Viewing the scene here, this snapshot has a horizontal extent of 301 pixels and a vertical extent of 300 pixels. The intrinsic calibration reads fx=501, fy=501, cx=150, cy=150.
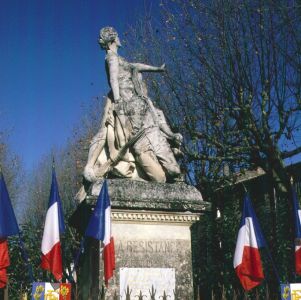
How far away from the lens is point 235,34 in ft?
43.7

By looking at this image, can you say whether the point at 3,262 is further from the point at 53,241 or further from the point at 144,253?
the point at 144,253

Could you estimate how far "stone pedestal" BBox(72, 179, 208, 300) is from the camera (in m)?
6.41

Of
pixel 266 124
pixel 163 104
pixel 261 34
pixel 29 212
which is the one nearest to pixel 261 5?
pixel 261 34

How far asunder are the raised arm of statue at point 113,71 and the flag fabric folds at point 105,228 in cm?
191

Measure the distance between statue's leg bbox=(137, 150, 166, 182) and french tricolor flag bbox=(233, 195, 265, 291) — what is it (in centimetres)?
135

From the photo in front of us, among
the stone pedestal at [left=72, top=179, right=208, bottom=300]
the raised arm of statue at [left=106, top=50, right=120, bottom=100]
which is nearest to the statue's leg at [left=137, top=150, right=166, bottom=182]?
the stone pedestal at [left=72, top=179, right=208, bottom=300]

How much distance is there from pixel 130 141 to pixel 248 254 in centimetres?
230

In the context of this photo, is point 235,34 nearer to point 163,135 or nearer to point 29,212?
point 163,135

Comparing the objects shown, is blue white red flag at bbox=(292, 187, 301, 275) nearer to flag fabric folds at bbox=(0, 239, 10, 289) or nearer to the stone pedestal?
the stone pedestal

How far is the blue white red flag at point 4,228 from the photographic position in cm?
618

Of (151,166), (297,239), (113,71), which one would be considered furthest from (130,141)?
(297,239)

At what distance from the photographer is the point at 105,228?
20.0 ft

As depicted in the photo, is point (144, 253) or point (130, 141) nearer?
point (144, 253)

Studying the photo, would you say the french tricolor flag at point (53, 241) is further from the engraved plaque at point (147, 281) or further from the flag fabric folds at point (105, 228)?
the engraved plaque at point (147, 281)
